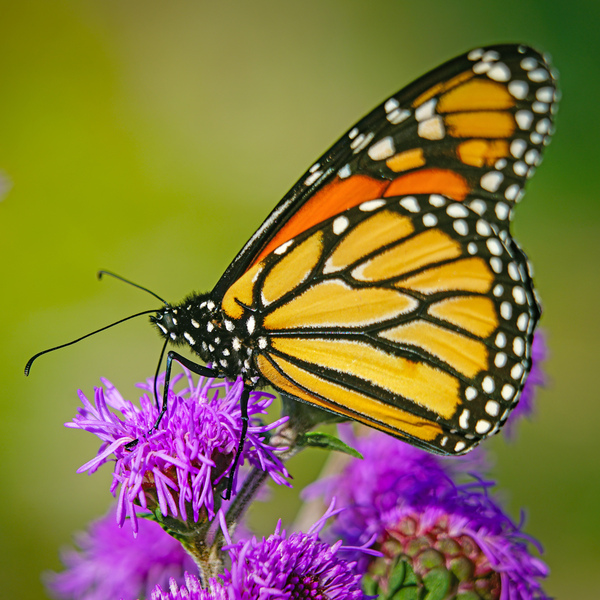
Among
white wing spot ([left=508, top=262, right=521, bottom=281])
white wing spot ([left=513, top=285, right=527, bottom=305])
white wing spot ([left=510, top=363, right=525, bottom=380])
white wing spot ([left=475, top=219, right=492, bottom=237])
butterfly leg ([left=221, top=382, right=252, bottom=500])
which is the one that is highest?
white wing spot ([left=475, top=219, right=492, bottom=237])

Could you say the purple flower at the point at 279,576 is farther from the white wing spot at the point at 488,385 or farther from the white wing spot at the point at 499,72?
the white wing spot at the point at 499,72

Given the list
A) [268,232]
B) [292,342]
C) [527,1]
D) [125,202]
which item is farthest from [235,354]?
[527,1]

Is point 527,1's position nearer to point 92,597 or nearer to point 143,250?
point 143,250

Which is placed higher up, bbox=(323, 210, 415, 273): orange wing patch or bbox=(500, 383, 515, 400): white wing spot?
bbox=(323, 210, 415, 273): orange wing patch

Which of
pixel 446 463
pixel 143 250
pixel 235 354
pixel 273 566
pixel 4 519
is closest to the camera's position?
pixel 273 566

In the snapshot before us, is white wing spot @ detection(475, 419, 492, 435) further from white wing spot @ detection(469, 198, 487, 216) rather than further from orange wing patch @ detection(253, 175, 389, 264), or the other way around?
orange wing patch @ detection(253, 175, 389, 264)

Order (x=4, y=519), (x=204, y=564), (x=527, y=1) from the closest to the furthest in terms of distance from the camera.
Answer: (x=204, y=564), (x=4, y=519), (x=527, y=1)

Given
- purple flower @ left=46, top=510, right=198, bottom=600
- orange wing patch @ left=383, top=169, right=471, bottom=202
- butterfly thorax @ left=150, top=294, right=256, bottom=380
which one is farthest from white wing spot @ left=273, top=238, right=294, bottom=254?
purple flower @ left=46, top=510, right=198, bottom=600
